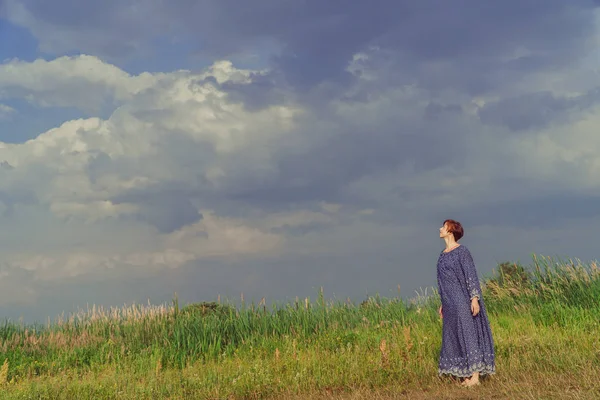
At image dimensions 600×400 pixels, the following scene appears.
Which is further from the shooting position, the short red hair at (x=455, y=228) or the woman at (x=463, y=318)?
the short red hair at (x=455, y=228)

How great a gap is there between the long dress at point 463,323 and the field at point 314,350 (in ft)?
1.26

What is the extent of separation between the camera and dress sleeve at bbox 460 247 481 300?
391 inches

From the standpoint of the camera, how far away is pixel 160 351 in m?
16.7

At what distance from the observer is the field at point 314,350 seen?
1055 centimetres

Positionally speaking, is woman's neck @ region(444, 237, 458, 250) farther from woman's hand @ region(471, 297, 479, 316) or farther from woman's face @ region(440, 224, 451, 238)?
woman's hand @ region(471, 297, 479, 316)

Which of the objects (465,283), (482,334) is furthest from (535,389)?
(465,283)

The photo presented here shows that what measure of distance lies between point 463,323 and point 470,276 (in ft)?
2.70

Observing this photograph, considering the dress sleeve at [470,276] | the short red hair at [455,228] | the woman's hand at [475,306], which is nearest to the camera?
the woman's hand at [475,306]

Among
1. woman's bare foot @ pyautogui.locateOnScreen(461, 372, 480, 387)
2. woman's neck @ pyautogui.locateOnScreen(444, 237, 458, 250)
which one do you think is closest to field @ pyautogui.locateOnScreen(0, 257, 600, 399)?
woman's bare foot @ pyautogui.locateOnScreen(461, 372, 480, 387)

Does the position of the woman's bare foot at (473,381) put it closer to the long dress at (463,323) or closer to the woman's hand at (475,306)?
the long dress at (463,323)

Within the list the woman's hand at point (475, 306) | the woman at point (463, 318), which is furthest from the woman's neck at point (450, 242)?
the woman's hand at point (475, 306)

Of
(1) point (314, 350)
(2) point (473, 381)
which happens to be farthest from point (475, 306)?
(1) point (314, 350)

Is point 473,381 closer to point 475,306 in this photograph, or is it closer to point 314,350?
point 475,306

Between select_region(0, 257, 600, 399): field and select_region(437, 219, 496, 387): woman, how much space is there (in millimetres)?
346
